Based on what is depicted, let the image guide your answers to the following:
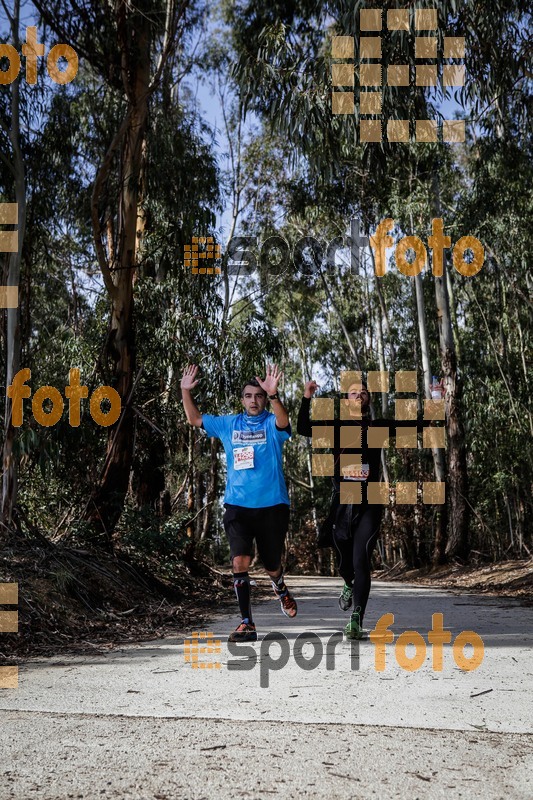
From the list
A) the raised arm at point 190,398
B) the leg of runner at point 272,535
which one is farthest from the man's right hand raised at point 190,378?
the leg of runner at point 272,535

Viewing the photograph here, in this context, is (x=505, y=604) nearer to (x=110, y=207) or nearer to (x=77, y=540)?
(x=77, y=540)

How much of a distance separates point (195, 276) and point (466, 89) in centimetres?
482

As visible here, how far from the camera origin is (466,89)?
11703 millimetres

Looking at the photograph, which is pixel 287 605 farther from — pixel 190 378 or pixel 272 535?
pixel 190 378

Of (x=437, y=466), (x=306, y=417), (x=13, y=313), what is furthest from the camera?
(x=437, y=466)

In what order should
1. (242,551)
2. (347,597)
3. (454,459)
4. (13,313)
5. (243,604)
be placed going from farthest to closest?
(454,459), (13,313), (347,597), (242,551), (243,604)

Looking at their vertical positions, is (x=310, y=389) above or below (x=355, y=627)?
above

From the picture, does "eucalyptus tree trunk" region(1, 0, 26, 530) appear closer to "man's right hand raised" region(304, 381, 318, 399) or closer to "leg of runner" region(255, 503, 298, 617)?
"leg of runner" region(255, 503, 298, 617)

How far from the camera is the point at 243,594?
5793 mm

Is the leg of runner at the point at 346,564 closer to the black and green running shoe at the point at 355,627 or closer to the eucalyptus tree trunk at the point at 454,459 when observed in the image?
the black and green running shoe at the point at 355,627

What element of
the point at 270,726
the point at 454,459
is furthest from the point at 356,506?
the point at 454,459

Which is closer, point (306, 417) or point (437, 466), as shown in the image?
point (306, 417)

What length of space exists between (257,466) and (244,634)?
3.65ft

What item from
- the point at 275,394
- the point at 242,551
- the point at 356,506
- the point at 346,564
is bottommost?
the point at 346,564
